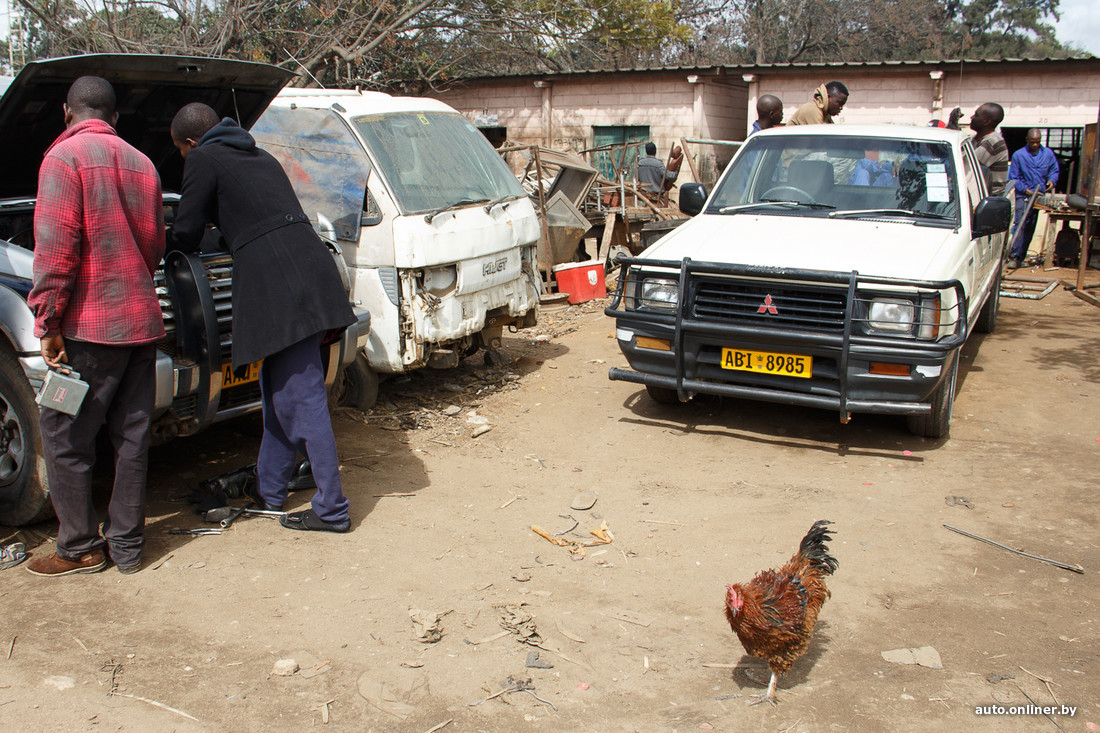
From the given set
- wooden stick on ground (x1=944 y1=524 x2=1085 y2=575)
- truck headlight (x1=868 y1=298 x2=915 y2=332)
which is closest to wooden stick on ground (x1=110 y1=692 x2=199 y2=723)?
wooden stick on ground (x1=944 y1=524 x2=1085 y2=575)

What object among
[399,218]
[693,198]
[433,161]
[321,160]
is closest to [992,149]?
[693,198]

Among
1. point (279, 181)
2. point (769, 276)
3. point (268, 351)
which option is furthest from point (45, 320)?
point (769, 276)

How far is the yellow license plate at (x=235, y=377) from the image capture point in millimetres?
4216

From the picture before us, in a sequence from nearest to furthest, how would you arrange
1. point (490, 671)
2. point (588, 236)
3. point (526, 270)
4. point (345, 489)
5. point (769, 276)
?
point (490, 671), point (345, 489), point (769, 276), point (526, 270), point (588, 236)

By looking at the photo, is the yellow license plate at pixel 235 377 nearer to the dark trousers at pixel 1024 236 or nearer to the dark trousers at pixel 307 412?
the dark trousers at pixel 307 412

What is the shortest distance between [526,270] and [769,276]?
7.38 feet

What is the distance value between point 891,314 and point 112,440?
13.5 feet

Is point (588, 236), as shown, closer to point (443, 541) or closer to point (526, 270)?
point (526, 270)

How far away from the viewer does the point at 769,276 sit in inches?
200

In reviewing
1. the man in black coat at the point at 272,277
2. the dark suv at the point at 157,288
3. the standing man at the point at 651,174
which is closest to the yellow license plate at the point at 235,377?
the dark suv at the point at 157,288

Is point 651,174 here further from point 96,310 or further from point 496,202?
point 96,310

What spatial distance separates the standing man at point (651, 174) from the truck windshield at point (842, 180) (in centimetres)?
829

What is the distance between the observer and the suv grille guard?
4875 millimetres

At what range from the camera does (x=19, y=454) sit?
395 cm
